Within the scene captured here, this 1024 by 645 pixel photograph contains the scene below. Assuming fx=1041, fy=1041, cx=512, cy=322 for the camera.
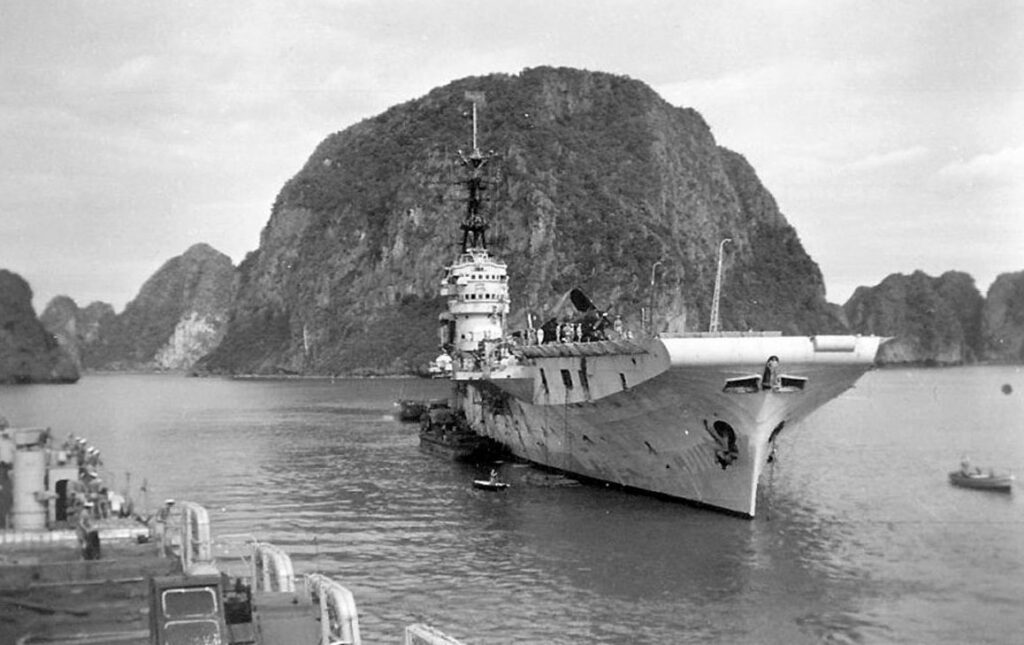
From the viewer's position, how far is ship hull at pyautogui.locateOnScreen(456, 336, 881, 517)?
28250 mm

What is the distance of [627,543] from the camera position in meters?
26.8

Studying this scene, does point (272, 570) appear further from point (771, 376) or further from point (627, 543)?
point (771, 376)

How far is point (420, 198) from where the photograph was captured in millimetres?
157375

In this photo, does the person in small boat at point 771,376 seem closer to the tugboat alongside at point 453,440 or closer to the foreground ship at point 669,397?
the foreground ship at point 669,397

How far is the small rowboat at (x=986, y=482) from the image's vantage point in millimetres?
38806

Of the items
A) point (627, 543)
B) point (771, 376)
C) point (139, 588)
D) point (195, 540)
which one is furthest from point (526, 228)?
point (139, 588)

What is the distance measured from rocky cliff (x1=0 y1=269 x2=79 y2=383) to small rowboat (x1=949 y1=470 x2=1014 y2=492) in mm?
32959

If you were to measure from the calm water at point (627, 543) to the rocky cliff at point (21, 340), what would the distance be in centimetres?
805

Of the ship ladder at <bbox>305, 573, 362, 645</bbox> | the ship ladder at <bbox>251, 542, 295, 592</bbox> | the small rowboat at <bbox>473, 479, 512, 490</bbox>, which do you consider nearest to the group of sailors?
the ship ladder at <bbox>251, 542, 295, 592</bbox>

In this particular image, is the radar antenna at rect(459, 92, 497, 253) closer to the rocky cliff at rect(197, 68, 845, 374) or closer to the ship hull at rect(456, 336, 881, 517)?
the ship hull at rect(456, 336, 881, 517)

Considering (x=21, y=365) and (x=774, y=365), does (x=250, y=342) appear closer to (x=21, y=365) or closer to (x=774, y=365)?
(x=21, y=365)

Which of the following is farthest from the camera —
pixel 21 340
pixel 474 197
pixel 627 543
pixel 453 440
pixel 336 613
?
pixel 21 340

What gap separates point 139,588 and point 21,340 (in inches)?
2549

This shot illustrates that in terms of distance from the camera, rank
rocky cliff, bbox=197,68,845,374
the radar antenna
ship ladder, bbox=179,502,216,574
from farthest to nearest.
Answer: rocky cliff, bbox=197,68,845,374 → the radar antenna → ship ladder, bbox=179,502,216,574
